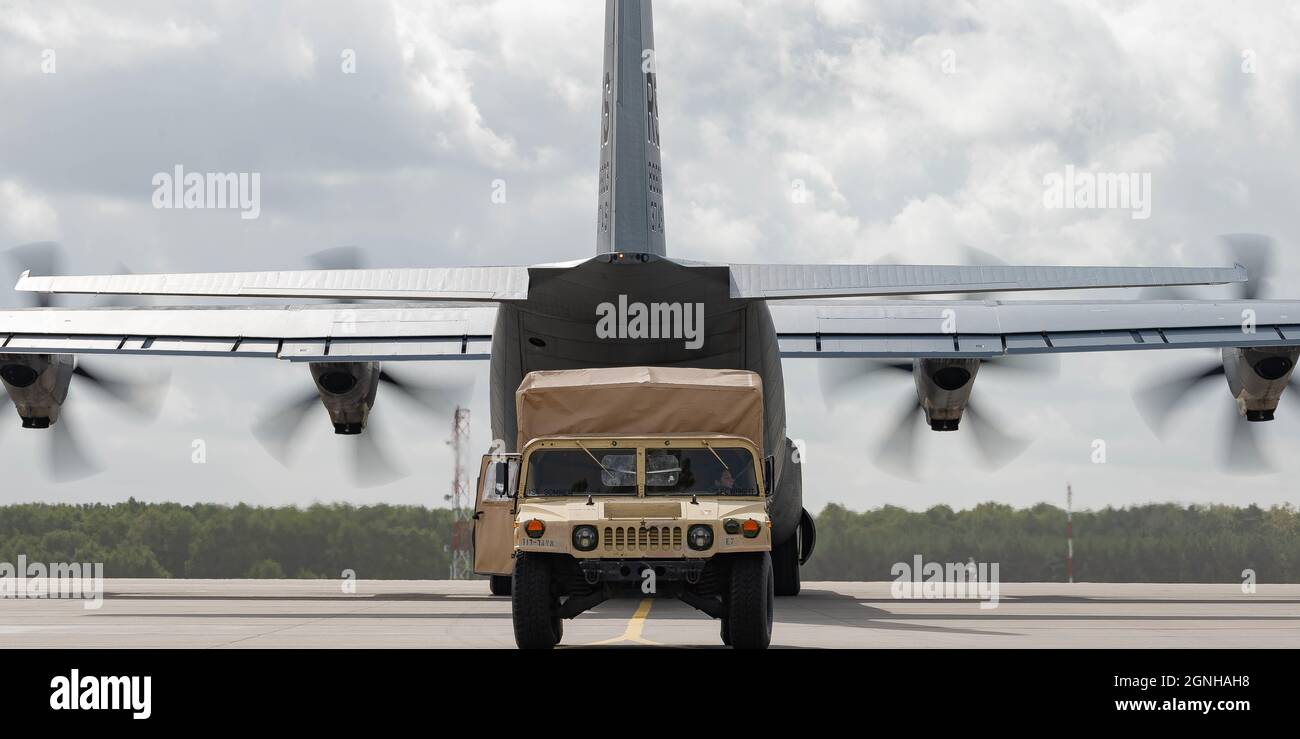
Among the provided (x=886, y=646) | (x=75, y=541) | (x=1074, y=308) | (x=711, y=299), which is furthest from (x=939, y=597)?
(x=75, y=541)

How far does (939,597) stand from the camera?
27.5 metres

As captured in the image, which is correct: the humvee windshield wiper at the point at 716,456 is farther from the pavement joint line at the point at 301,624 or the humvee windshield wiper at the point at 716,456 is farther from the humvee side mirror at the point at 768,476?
the pavement joint line at the point at 301,624

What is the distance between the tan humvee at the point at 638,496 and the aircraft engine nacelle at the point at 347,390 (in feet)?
43.6

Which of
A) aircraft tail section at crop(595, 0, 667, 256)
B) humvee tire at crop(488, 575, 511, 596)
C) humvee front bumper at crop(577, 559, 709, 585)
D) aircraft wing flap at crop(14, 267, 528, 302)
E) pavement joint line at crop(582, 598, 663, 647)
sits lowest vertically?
humvee tire at crop(488, 575, 511, 596)

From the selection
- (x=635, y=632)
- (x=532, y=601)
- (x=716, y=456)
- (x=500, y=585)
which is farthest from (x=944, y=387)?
(x=532, y=601)

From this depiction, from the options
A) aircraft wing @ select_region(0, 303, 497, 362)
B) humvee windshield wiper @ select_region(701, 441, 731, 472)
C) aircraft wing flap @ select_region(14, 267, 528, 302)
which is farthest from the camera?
aircraft wing @ select_region(0, 303, 497, 362)

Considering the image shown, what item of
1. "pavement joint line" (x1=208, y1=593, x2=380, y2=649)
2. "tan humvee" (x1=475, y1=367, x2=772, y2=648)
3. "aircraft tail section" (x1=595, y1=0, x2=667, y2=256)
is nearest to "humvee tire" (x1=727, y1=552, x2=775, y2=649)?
"tan humvee" (x1=475, y1=367, x2=772, y2=648)

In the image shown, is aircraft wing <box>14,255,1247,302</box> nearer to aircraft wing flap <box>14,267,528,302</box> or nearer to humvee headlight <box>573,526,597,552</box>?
aircraft wing flap <box>14,267,528,302</box>

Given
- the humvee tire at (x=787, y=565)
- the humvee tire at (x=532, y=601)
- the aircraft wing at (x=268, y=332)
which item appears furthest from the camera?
the aircraft wing at (x=268, y=332)

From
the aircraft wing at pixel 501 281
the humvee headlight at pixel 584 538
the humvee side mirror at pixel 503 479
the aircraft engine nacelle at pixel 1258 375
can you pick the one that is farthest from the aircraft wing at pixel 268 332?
the humvee headlight at pixel 584 538

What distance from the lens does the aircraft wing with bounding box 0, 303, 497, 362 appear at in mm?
27453

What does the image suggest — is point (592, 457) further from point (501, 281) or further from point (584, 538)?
point (501, 281)

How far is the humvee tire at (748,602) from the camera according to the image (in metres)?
13.0

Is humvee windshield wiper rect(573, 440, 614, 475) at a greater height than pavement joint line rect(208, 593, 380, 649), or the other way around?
humvee windshield wiper rect(573, 440, 614, 475)
